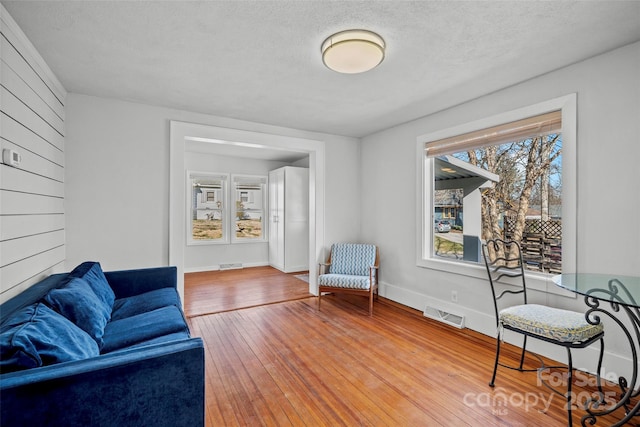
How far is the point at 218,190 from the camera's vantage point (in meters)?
6.45

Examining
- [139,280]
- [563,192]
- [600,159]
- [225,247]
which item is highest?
[600,159]

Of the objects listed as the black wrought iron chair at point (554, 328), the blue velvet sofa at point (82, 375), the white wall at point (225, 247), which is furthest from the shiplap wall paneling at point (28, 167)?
the white wall at point (225, 247)

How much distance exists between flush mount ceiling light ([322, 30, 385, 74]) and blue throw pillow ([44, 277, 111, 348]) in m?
2.27

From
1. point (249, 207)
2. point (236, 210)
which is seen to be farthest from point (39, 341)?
point (249, 207)

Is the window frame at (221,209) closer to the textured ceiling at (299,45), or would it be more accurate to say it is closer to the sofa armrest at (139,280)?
the textured ceiling at (299,45)

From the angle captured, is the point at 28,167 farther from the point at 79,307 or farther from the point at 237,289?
the point at 237,289

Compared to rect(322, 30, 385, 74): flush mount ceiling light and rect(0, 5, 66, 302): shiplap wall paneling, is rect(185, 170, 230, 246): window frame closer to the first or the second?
rect(0, 5, 66, 302): shiplap wall paneling

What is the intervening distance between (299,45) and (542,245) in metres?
2.74

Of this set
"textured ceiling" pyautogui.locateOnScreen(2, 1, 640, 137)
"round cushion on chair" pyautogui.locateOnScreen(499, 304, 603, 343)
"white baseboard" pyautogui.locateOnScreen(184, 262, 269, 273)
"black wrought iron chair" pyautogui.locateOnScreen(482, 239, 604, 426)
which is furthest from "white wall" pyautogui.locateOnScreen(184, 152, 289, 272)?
"round cushion on chair" pyautogui.locateOnScreen(499, 304, 603, 343)

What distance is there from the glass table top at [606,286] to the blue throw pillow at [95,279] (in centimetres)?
315

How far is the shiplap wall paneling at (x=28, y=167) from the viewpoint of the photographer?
179cm

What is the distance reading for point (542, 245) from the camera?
2.77m

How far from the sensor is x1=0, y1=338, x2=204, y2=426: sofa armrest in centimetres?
107

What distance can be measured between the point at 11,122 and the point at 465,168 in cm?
A: 397
